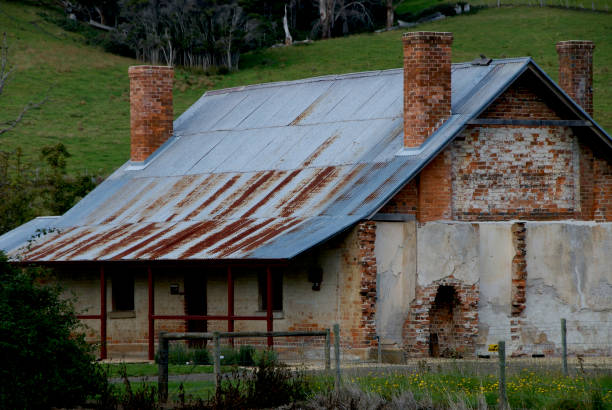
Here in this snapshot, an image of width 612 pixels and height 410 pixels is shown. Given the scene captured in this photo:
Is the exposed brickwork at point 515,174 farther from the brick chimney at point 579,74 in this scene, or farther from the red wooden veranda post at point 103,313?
the red wooden veranda post at point 103,313

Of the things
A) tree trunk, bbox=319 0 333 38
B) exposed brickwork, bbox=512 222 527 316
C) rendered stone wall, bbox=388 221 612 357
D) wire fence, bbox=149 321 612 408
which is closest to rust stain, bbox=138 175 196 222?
wire fence, bbox=149 321 612 408

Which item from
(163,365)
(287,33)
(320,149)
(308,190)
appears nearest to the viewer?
(163,365)

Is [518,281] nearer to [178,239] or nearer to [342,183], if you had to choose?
[342,183]

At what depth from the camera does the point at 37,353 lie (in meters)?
16.5

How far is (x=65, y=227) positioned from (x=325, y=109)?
6.71 m

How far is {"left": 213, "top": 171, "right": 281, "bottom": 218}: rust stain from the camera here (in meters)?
27.6

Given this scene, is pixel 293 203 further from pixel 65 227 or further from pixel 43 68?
pixel 43 68

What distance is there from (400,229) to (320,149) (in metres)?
3.58

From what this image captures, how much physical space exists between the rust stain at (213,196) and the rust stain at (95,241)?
173cm

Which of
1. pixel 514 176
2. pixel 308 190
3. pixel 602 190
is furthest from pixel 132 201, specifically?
pixel 602 190

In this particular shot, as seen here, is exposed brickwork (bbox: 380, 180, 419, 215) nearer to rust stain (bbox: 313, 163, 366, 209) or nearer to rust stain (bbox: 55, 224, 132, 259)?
rust stain (bbox: 313, 163, 366, 209)

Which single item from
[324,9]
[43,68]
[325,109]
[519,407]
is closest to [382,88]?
[325,109]

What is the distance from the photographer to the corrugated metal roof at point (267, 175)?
2523 centimetres

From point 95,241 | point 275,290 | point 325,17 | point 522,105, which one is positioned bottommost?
point 275,290
